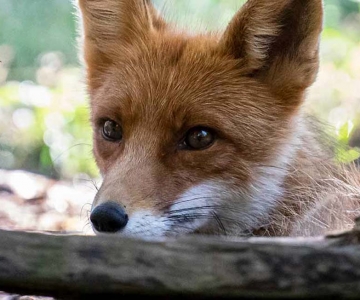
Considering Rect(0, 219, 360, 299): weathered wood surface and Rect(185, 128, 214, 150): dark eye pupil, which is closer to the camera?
Rect(0, 219, 360, 299): weathered wood surface

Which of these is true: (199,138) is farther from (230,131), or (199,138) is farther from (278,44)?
(278,44)

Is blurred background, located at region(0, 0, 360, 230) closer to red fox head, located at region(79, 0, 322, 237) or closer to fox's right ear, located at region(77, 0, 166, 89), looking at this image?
fox's right ear, located at region(77, 0, 166, 89)

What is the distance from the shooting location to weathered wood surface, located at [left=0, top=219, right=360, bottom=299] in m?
1.98

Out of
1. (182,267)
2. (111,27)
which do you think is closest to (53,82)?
(111,27)

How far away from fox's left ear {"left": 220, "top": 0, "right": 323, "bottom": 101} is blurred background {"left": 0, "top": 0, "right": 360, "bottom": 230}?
125 inches

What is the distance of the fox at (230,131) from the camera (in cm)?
362

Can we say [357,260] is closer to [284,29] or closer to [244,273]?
[244,273]

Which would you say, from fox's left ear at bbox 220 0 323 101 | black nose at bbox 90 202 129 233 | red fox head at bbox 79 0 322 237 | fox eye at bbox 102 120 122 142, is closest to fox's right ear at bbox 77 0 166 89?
red fox head at bbox 79 0 322 237

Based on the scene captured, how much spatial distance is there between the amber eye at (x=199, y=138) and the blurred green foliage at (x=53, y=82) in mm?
3718

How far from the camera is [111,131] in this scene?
3994 mm

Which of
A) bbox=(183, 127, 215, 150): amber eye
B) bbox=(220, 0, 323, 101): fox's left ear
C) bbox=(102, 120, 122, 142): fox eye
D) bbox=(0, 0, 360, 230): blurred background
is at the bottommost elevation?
bbox=(0, 0, 360, 230): blurred background

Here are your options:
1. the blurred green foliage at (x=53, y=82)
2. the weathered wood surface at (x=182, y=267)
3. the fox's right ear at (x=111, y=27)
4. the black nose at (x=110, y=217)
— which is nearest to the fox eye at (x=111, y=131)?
the fox's right ear at (x=111, y=27)

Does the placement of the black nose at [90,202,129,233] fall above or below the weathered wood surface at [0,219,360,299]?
below

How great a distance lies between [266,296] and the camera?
2008mm
